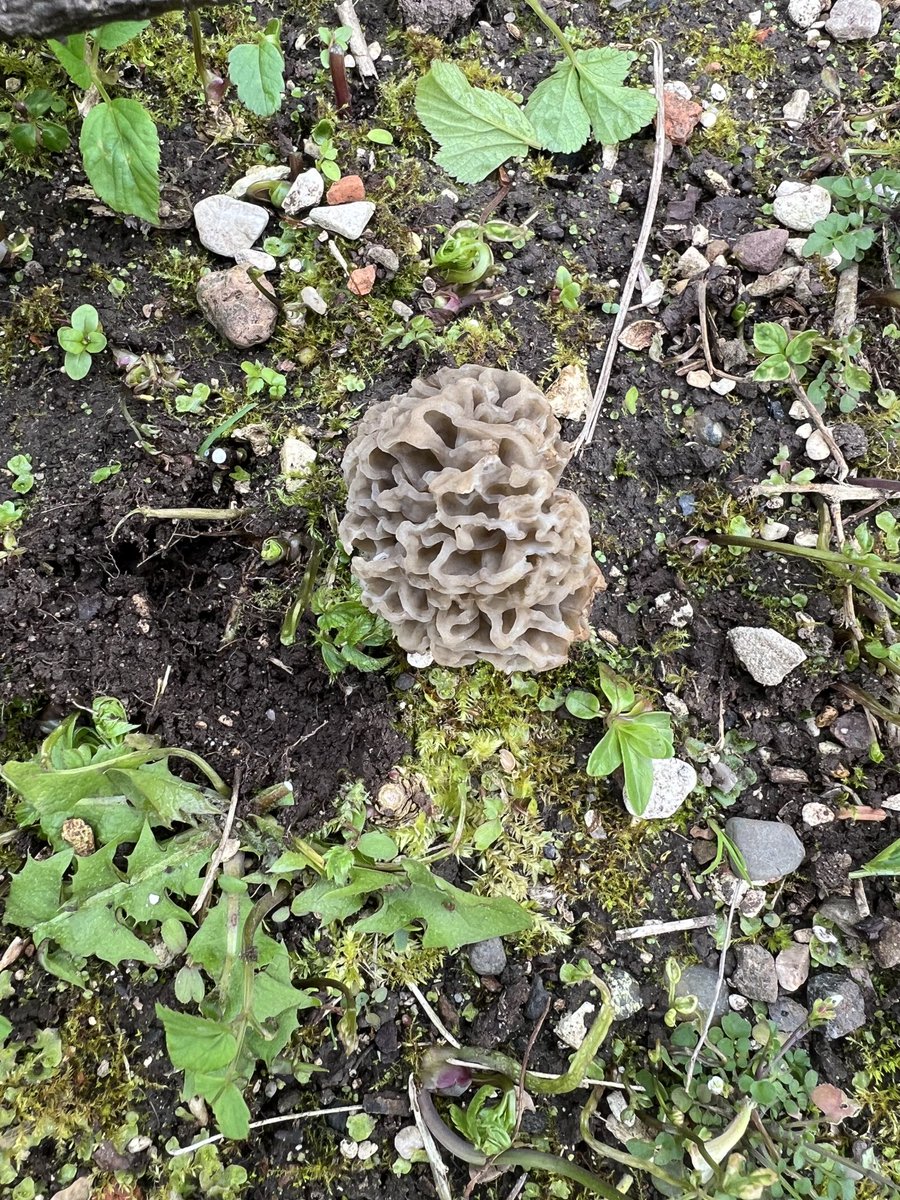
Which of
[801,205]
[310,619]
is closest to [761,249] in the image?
[801,205]

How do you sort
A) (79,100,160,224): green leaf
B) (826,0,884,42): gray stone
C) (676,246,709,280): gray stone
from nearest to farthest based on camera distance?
(79,100,160,224): green leaf < (676,246,709,280): gray stone < (826,0,884,42): gray stone

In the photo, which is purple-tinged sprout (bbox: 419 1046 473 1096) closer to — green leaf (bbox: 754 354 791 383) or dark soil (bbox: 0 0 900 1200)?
dark soil (bbox: 0 0 900 1200)

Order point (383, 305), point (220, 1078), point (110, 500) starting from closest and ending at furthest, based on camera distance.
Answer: point (220, 1078) < point (110, 500) < point (383, 305)

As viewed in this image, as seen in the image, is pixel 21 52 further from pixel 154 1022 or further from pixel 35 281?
pixel 154 1022

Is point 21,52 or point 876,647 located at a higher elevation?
point 21,52

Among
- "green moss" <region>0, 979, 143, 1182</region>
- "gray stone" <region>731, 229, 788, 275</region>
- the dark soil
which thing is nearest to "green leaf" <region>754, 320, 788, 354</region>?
the dark soil

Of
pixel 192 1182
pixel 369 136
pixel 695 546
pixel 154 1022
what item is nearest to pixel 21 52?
pixel 369 136

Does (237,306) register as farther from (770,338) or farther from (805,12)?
(805,12)
